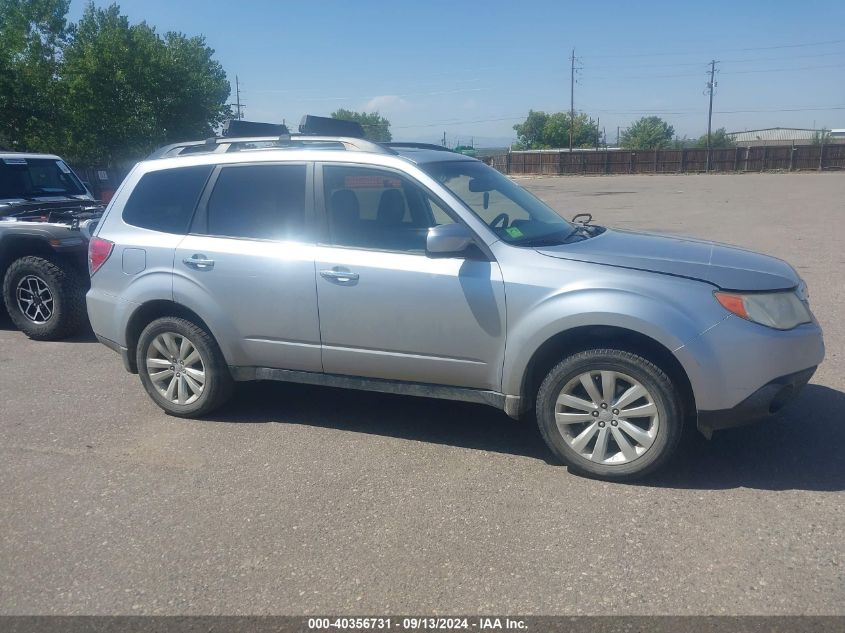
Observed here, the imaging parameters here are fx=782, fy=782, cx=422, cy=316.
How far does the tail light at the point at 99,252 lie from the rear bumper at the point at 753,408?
4.15m

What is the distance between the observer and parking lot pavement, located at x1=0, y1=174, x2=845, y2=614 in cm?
333

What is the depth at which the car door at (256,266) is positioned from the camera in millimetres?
5008

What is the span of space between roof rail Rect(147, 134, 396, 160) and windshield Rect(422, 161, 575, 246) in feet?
1.52

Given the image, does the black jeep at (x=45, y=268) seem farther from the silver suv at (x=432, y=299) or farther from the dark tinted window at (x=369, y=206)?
the dark tinted window at (x=369, y=206)

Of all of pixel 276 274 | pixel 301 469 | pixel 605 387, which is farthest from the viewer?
pixel 276 274

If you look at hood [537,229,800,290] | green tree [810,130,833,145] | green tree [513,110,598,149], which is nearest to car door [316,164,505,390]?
Result: hood [537,229,800,290]

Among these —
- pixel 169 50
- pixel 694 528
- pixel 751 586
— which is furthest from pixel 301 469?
pixel 169 50

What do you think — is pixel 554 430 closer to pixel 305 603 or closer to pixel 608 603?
pixel 608 603

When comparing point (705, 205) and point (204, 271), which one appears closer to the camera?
point (204, 271)

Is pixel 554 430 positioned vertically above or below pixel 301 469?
above

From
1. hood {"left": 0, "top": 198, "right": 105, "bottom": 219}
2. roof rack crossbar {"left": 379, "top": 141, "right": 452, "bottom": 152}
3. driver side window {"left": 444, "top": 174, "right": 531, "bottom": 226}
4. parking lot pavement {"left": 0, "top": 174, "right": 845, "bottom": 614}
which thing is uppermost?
roof rack crossbar {"left": 379, "top": 141, "right": 452, "bottom": 152}

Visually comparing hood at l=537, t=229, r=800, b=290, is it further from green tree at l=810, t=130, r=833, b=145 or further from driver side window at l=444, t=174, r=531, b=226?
green tree at l=810, t=130, r=833, b=145

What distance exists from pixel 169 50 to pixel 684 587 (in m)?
29.2

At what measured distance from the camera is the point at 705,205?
25438 millimetres
